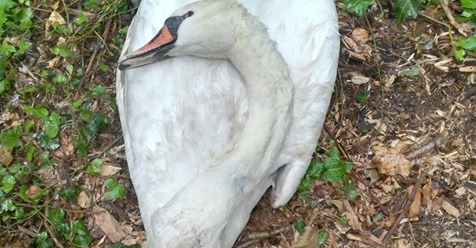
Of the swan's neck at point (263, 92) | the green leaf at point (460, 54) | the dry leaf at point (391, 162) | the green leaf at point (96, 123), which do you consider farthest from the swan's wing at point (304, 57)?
the green leaf at point (96, 123)

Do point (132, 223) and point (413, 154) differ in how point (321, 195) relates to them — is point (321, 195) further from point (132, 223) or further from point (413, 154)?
point (132, 223)

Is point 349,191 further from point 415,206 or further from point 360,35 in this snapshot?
point 360,35

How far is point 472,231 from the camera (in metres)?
3.20

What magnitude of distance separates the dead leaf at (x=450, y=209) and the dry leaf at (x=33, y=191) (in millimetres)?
1919

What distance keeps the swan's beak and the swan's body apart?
101 millimetres

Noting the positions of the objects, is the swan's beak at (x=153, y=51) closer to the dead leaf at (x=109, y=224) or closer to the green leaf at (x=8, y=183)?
the dead leaf at (x=109, y=224)

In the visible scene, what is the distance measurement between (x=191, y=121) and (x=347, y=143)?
1117 mm

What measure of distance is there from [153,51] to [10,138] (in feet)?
4.40

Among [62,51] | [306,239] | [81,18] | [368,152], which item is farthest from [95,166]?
[368,152]

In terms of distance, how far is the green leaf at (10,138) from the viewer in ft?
11.3

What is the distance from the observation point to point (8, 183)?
11.0 feet

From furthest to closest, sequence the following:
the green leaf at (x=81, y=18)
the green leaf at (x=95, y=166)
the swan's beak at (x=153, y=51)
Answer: the green leaf at (x=81, y=18) → the green leaf at (x=95, y=166) → the swan's beak at (x=153, y=51)

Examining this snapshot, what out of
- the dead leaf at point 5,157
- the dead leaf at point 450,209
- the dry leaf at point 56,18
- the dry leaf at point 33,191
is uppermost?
the dry leaf at point 56,18

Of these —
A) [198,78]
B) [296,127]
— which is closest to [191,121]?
[198,78]
